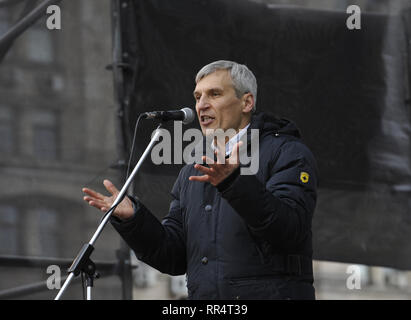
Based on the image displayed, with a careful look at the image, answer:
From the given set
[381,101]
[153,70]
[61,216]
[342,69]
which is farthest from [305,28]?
[61,216]

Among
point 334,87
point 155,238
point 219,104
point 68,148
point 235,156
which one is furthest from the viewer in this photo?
point 68,148

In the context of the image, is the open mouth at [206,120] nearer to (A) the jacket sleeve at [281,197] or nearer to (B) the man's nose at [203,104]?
(B) the man's nose at [203,104]

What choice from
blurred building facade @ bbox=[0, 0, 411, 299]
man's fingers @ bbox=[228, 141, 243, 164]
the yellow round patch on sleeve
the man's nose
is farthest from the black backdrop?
man's fingers @ bbox=[228, 141, 243, 164]

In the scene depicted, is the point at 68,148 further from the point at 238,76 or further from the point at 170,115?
the point at 170,115

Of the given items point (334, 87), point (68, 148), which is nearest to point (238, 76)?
point (334, 87)

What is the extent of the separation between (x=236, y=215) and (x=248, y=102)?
588mm

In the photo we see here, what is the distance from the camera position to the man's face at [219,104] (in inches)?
144

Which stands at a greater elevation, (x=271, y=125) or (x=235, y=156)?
(x=271, y=125)

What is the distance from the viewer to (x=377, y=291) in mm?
37562

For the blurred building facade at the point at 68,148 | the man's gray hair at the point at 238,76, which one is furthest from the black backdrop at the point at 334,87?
the man's gray hair at the point at 238,76

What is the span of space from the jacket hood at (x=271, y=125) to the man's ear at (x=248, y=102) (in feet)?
0.26

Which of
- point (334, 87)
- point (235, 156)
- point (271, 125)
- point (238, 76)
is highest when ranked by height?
point (334, 87)

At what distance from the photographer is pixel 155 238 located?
140 inches

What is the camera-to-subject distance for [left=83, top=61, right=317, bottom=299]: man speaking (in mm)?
3104
